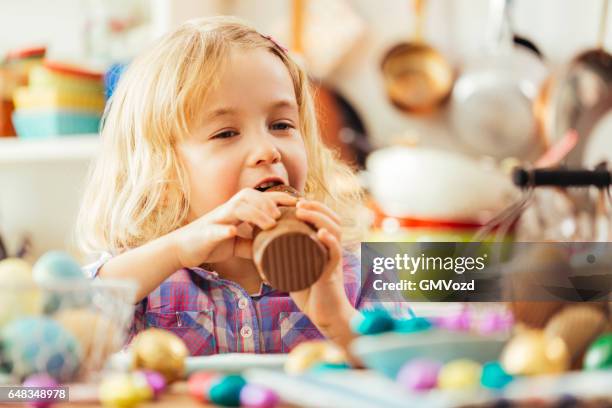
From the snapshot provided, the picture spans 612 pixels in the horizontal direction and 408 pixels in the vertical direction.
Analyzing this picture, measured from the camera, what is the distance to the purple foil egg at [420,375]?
44 cm

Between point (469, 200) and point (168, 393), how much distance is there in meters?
1.44

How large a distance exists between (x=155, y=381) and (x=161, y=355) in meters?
0.04

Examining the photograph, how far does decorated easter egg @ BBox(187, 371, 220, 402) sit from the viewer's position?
0.50 meters

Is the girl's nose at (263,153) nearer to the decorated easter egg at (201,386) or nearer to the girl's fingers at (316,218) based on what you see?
the girl's fingers at (316,218)

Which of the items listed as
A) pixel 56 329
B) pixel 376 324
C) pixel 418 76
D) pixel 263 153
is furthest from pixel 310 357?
pixel 418 76

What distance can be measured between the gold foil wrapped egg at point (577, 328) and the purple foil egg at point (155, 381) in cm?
24

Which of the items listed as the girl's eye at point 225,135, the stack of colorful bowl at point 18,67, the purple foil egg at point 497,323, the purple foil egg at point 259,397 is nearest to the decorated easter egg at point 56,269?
the purple foil egg at point 259,397

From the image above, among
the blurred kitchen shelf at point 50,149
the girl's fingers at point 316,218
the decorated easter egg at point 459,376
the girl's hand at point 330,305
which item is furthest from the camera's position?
the blurred kitchen shelf at point 50,149

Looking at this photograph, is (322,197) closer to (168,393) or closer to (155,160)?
(155,160)

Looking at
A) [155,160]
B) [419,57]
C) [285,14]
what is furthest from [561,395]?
[285,14]

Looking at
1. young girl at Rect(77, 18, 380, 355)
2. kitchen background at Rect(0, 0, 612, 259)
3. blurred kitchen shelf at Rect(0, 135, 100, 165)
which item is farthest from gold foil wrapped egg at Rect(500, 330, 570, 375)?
blurred kitchen shelf at Rect(0, 135, 100, 165)

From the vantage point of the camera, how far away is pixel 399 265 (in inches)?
41.4

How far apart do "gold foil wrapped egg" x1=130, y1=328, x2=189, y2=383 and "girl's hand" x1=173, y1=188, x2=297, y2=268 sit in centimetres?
17

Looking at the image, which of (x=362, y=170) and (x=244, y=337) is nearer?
(x=244, y=337)
